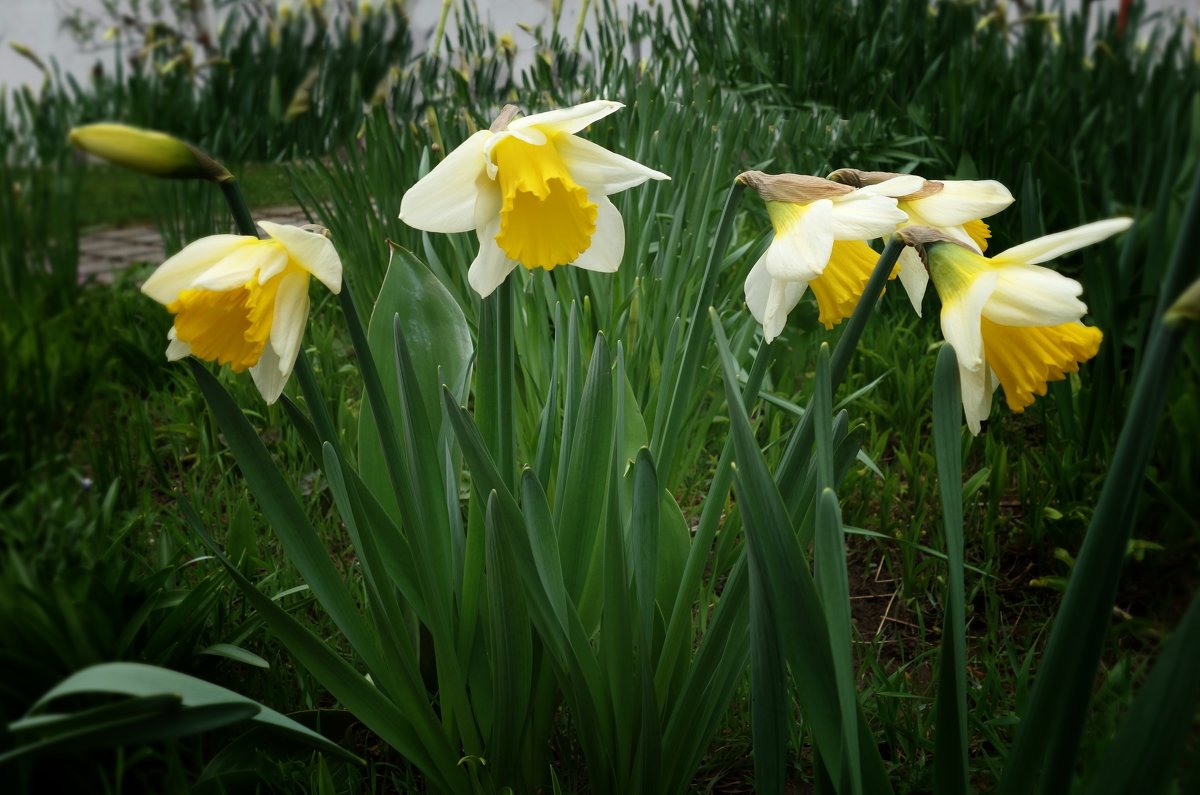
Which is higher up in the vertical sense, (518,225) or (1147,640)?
(518,225)

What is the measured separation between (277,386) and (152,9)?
1.10 feet

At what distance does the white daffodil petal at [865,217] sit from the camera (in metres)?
0.70

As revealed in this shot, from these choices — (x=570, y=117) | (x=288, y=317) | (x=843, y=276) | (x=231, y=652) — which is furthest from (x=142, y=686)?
(x=843, y=276)

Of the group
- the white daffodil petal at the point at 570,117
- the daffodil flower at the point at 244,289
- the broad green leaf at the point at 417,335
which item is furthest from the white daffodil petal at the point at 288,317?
the broad green leaf at the point at 417,335

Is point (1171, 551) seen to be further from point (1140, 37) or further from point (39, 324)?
point (1140, 37)

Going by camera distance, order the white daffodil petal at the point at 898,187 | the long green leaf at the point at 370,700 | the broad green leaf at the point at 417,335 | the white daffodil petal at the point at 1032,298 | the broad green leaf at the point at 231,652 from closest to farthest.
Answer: the white daffodil petal at the point at 1032,298 → the white daffodil petal at the point at 898,187 → the long green leaf at the point at 370,700 → the broad green leaf at the point at 231,652 → the broad green leaf at the point at 417,335

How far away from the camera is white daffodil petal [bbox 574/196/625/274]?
0.88 meters

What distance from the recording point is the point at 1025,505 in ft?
4.85

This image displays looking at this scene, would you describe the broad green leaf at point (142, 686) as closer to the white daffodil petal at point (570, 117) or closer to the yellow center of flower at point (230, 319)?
the yellow center of flower at point (230, 319)

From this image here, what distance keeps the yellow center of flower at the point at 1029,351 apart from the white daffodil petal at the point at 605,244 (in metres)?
0.35

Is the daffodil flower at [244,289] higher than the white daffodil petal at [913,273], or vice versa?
the daffodil flower at [244,289]

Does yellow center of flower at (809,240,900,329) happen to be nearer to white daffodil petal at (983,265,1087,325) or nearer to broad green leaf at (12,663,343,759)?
white daffodil petal at (983,265,1087,325)

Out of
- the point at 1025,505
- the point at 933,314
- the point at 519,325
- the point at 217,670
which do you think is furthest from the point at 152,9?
the point at 933,314

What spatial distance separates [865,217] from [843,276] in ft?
0.40
